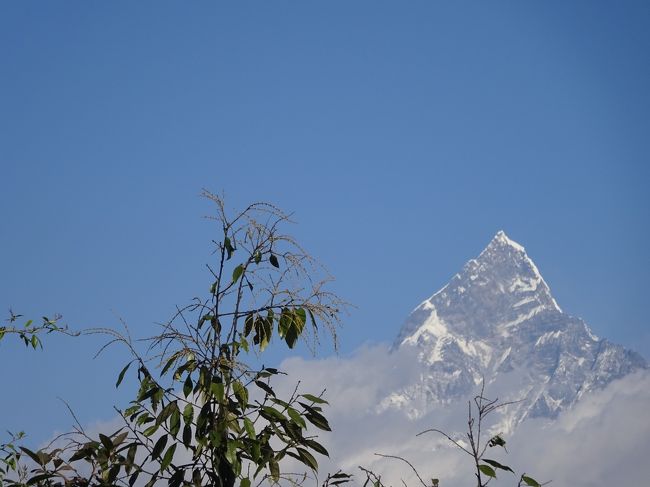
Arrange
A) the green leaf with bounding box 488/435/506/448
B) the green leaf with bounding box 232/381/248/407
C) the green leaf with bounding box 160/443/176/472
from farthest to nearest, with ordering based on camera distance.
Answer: the green leaf with bounding box 488/435/506/448 → the green leaf with bounding box 232/381/248/407 → the green leaf with bounding box 160/443/176/472

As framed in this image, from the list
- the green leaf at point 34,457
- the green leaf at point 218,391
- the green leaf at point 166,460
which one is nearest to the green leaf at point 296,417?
the green leaf at point 218,391

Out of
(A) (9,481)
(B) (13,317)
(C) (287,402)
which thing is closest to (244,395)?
(C) (287,402)

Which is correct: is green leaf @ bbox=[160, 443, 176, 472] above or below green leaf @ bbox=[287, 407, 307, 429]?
below

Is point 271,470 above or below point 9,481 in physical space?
below

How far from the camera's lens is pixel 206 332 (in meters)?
4.93

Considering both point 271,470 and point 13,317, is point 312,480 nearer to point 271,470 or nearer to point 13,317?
point 271,470

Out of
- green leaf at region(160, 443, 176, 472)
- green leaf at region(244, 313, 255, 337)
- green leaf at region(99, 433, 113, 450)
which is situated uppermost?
green leaf at region(244, 313, 255, 337)

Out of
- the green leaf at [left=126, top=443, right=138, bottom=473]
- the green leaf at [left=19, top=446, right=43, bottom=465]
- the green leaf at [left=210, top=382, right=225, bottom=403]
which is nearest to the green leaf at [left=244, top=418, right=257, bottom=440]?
the green leaf at [left=210, top=382, right=225, bottom=403]

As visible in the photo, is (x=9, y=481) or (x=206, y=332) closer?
(x=206, y=332)

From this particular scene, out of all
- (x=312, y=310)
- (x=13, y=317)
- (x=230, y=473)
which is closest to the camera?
(x=230, y=473)

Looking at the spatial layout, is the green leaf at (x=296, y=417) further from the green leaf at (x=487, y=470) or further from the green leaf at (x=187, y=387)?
the green leaf at (x=487, y=470)

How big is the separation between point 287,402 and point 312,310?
1.43ft

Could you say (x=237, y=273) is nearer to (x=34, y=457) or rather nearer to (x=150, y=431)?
(x=150, y=431)

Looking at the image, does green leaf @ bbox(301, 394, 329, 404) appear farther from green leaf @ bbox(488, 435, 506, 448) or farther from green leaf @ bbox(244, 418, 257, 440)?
green leaf @ bbox(488, 435, 506, 448)
